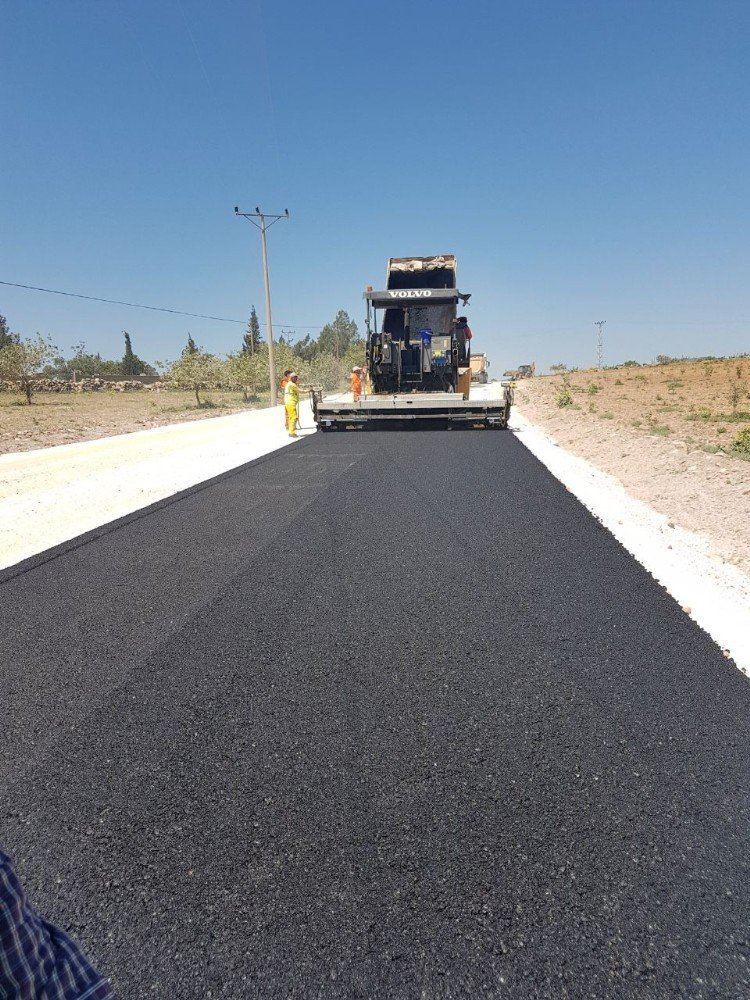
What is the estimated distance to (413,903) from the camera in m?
1.66

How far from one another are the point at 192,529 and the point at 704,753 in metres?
4.82

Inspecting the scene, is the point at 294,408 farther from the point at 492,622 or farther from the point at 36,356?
the point at 36,356

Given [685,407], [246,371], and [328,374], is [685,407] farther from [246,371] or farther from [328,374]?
[328,374]

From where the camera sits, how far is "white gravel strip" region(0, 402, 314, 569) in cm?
608

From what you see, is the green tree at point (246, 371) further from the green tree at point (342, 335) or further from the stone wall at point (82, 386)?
the green tree at point (342, 335)

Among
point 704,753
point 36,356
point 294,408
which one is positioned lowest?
point 704,753

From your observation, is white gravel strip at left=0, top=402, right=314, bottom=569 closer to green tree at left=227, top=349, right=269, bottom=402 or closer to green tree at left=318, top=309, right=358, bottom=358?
green tree at left=227, top=349, right=269, bottom=402

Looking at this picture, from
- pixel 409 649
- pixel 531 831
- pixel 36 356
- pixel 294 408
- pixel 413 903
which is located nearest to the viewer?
pixel 413 903

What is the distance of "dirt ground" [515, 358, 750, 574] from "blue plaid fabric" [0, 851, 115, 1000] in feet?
16.1

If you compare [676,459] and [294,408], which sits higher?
[294,408]

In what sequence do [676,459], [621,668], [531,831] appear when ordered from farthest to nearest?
[676,459]
[621,668]
[531,831]

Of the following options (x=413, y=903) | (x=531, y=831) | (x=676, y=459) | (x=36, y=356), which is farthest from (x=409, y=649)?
(x=36, y=356)

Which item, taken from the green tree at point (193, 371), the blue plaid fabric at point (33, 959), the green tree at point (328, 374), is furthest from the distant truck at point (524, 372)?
the blue plaid fabric at point (33, 959)

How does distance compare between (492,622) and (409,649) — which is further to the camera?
(492,622)
